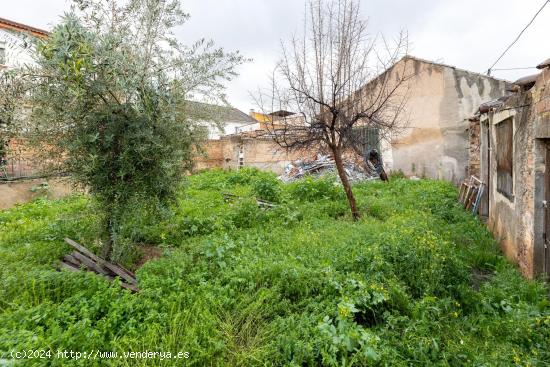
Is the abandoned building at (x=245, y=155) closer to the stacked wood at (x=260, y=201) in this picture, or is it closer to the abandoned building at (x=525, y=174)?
the stacked wood at (x=260, y=201)

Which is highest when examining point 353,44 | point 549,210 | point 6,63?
point 353,44

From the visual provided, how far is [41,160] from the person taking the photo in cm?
413

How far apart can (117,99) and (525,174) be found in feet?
18.8

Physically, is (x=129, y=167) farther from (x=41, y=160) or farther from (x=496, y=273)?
(x=496, y=273)

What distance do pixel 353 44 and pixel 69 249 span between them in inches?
272

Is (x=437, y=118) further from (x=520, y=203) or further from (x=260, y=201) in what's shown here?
(x=520, y=203)

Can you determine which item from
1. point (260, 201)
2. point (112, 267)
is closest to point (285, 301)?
point (112, 267)

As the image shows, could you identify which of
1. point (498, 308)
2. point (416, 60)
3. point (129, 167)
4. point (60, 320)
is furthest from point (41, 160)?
point (416, 60)

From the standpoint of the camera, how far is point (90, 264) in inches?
164

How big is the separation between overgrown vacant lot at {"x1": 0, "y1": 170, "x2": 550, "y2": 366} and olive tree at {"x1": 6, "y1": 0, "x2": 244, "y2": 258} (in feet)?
2.06

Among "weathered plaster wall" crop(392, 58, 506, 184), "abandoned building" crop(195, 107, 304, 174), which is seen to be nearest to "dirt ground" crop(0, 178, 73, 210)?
"abandoned building" crop(195, 107, 304, 174)

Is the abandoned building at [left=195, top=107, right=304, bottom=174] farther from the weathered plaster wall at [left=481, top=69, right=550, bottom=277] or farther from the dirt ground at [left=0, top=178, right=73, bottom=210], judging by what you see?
the weathered plaster wall at [left=481, top=69, right=550, bottom=277]

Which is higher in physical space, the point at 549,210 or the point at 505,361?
the point at 549,210

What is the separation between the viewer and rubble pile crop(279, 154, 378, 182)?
13570 mm
